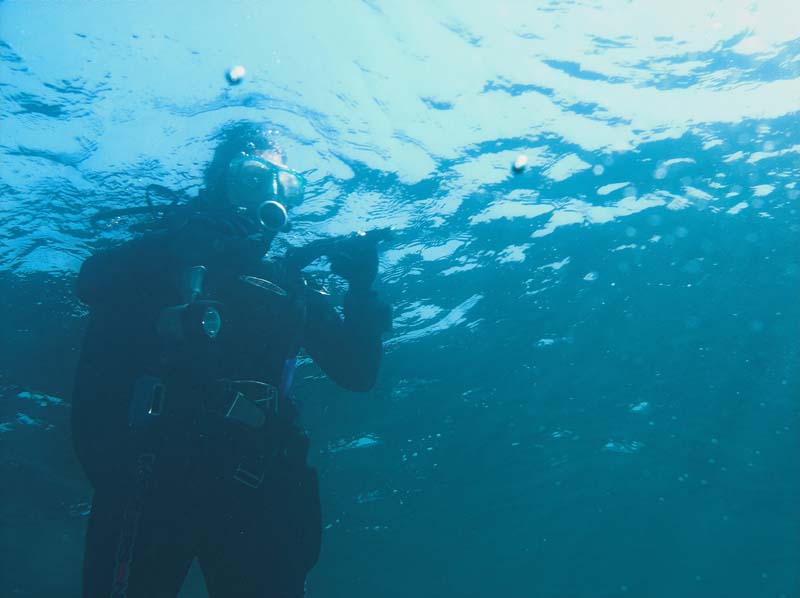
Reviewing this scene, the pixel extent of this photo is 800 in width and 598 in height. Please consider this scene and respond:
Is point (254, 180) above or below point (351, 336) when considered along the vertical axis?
above

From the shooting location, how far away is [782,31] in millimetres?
8555

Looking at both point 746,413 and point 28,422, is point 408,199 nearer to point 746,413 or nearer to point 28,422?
point 28,422

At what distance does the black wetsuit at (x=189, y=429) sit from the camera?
3.29 meters

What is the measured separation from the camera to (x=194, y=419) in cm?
360

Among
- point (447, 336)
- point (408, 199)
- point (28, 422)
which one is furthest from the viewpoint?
point (28, 422)

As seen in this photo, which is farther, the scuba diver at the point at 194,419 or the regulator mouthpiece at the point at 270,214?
the regulator mouthpiece at the point at 270,214

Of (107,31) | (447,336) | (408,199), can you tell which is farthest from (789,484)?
(107,31)

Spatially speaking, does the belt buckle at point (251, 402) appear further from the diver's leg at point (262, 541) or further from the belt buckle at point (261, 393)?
the diver's leg at point (262, 541)

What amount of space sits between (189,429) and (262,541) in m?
1.01

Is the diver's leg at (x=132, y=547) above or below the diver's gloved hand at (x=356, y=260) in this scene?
below

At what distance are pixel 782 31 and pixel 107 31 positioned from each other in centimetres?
1027

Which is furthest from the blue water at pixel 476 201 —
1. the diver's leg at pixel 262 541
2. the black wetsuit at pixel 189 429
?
the diver's leg at pixel 262 541

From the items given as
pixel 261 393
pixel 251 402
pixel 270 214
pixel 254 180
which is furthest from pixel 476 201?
pixel 251 402

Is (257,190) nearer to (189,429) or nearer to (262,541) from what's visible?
(189,429)
